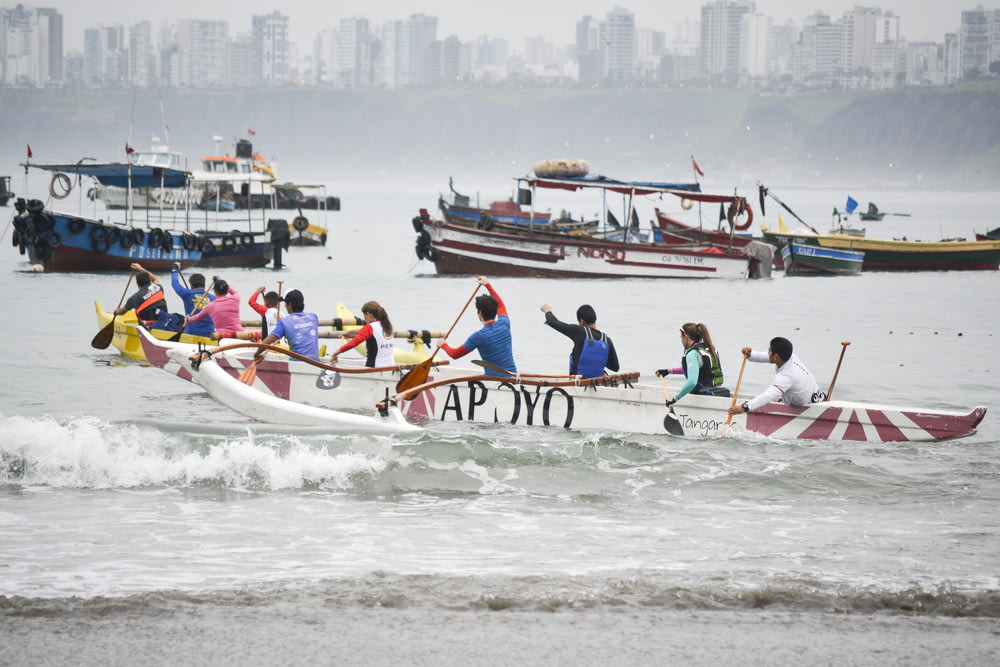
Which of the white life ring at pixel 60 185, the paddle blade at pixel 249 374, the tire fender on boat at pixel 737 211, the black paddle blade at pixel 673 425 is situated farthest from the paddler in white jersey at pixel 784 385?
the white life ring at pixel 60 185

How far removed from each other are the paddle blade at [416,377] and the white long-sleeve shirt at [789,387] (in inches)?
131

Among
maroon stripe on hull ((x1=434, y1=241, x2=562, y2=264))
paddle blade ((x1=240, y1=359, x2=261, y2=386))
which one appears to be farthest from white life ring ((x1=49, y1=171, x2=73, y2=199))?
paddle blade ((x1=240, y1=359, x2=261, y2=386))

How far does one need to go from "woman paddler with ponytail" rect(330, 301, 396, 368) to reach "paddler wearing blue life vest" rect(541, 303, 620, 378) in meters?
1.97

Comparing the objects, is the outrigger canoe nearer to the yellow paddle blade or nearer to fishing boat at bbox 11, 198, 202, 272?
the yellow paddle blade

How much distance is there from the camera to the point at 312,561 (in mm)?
8492

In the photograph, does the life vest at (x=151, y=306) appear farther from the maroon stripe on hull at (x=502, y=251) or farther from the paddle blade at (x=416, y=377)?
the maroon stripe on hull at (x=502, y=251)

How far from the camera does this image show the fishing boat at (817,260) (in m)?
42.2

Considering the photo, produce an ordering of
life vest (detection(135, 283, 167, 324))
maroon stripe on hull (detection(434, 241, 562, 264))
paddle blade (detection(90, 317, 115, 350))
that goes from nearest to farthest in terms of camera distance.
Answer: life vest (detection(135, 283, 167, 324)) < paddle blade (detection(90, 317, 115, 350)) < maroon stripe on hull (detection(434, 241, 562, 264))

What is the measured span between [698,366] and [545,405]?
1.75m

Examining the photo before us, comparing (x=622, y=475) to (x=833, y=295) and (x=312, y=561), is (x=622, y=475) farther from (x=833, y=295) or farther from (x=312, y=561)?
(x=833, y=295)

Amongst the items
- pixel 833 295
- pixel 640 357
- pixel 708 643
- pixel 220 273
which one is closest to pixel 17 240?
pixel 220 273

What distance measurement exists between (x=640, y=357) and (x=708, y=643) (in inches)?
651

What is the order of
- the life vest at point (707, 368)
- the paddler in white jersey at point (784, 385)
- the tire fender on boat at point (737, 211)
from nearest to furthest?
1. the paddler in white jersey at point (784, 385)
2. the life vest at point (707, 368)
3. the tire fender on boat at point (737, 211)

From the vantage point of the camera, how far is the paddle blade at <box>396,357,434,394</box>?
12.3 m
